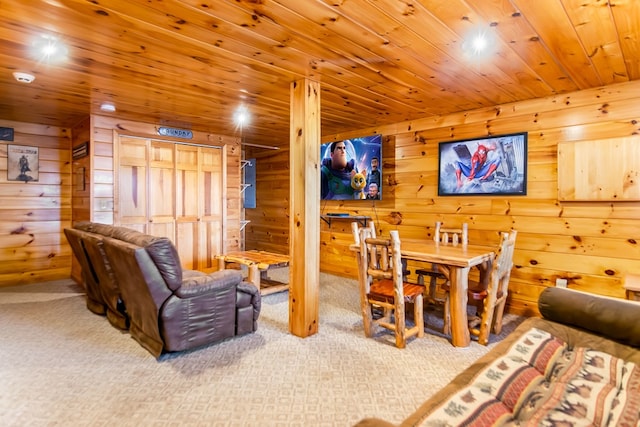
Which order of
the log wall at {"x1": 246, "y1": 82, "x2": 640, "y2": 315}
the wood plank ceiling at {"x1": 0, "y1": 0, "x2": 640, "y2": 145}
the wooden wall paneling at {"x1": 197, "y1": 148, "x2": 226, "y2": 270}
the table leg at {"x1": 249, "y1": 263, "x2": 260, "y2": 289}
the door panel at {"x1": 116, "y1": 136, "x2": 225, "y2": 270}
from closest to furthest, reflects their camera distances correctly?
the wood plank ceiling at {"x1": 0, "y1": 0, "x2": 640, "y2": 145}, the log wall at {"x1": 246, "y1": 82, "x2": 640, "y2": 315}, the table leg at {"x1": 249, "y1": 263, "x2": 260, "y2": 289}, the door panel at {"x1": 116, "y1": 136, "x2": 225, "y2": 270}, the wooden wall paneling at {"x1": 197, "y1": 148, "x2": 226, "y2": 270}

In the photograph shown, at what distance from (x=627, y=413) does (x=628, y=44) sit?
240cm

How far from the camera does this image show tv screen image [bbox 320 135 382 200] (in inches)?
193

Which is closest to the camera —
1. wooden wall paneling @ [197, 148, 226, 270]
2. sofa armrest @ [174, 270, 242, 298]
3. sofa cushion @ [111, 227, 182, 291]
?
sofa cushion @ [111, 227, 182, 291]

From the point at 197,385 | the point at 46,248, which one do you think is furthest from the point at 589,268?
the point at 46,248

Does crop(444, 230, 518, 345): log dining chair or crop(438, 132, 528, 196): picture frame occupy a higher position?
crop(438, 132, 528, 196): picture frame

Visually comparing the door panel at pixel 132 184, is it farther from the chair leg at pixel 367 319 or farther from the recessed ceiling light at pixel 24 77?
the chair leg at pixel 367 319

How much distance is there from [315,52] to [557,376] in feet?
7.82

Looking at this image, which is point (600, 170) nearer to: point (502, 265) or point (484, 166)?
point (484, 166)

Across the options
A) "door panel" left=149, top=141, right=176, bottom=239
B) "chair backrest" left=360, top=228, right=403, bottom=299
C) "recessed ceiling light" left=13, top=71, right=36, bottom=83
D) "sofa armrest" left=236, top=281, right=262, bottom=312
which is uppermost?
"recessed ceiling light" left=13, top=71, right=36, bottom=83

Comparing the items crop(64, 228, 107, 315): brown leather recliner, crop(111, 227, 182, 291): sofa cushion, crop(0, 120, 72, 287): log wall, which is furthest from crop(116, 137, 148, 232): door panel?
crop(111, 227, 182, 291): sofa cushion

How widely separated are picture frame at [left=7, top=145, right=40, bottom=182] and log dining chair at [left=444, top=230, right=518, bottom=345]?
558 centimetres

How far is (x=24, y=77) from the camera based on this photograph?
3.05 metres

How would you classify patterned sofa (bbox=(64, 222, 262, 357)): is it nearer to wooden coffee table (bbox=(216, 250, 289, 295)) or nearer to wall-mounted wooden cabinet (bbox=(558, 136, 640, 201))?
wooden coffee table (bbox=(216, 250, 289, 295))

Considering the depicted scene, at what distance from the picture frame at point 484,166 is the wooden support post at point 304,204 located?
197cm
